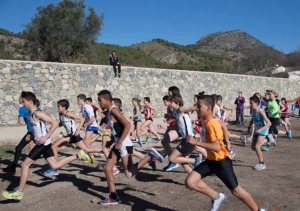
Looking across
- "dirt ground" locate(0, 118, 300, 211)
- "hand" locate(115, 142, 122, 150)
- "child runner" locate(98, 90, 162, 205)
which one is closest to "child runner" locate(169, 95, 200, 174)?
"dirt ground" locate(0, 118, 300, 211)

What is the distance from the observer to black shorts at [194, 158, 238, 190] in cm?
433

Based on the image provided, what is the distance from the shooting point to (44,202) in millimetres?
5539

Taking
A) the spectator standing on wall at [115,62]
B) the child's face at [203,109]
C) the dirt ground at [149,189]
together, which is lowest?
the dirt ground at [149,189]

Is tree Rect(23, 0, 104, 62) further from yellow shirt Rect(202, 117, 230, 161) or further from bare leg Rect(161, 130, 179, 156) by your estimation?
yellow shirt Rect(202, 117, 230, 161)

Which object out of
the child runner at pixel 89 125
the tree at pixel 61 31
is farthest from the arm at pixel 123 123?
the tree at pixel 61 31

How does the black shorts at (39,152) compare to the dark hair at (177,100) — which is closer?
the black shorts at (39,152)

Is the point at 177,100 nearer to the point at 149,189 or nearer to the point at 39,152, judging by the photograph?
the point at 149,189

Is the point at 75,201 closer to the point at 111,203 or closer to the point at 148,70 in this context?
the point at 111,203

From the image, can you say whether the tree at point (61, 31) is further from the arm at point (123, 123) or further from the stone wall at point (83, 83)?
the arm at point (123, 123)

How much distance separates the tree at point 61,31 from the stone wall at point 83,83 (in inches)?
288

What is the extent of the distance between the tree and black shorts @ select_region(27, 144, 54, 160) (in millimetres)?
20015

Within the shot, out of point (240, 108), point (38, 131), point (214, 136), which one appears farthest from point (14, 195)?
point (240, 108)

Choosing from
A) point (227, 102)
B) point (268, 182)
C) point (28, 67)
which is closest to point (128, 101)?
point (28, 67)

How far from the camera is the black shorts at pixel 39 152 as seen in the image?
224 inches
